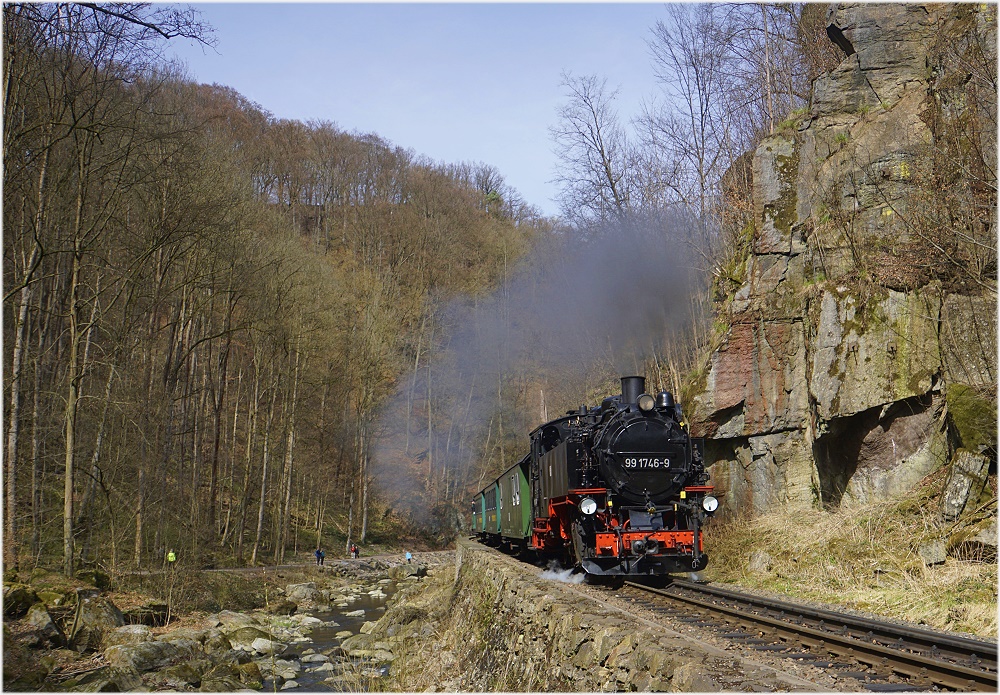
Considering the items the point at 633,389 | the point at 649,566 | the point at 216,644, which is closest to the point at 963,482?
the point at 649,566

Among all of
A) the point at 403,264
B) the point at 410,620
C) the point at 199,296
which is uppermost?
the point at 403,264

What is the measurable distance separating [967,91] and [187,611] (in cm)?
2184

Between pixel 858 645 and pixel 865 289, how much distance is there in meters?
10.5

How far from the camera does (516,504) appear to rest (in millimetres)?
19719

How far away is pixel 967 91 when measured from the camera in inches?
588

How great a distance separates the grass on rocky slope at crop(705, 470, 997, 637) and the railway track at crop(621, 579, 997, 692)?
145 centimetres

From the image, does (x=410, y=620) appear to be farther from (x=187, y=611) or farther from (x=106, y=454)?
(x=106, y=454)

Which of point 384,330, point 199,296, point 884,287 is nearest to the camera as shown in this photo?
point 884,287

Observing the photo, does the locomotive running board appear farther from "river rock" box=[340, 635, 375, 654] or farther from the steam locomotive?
"river rock" box=[340, 635, 375, 654]

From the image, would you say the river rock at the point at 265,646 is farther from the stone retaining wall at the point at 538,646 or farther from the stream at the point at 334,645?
the stone retaining wall at the point at 538,646

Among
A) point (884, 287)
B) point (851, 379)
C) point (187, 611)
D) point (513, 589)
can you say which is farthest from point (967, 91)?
point (187, 611)

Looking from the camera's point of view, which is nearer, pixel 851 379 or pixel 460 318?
pixel 851 379

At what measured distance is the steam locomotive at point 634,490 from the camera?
12.7 meters

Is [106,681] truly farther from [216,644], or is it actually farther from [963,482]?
[963,482]
